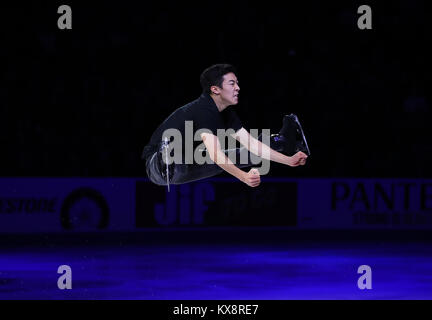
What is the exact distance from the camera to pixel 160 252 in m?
16.5

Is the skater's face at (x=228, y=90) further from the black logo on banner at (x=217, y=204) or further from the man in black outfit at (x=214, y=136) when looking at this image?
the black logo on banner at (x=217, y=204)

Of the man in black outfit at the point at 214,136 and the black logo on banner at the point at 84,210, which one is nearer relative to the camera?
the man in black outfit at the point at 214,136

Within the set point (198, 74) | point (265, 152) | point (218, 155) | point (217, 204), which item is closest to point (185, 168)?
point (265, 152)

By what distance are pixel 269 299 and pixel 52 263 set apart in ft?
17.5

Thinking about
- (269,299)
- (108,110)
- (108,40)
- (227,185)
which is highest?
(108,40)

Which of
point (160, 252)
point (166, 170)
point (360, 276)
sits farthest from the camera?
point (160, 252)

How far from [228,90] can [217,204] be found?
34.9 feet

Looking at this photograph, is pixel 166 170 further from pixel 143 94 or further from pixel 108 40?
pixel 108 40

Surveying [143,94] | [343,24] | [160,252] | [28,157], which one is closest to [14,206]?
[28,157]

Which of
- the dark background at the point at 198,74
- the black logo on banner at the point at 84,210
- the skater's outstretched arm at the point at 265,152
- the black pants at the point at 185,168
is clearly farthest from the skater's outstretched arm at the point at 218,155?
the dark background at the point at 198,74

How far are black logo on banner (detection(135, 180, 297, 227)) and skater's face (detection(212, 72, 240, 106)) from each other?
9.96 metres

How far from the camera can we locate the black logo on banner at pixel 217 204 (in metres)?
19.0

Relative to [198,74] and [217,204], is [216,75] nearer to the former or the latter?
[217,204]

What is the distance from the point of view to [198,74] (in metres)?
22.6
